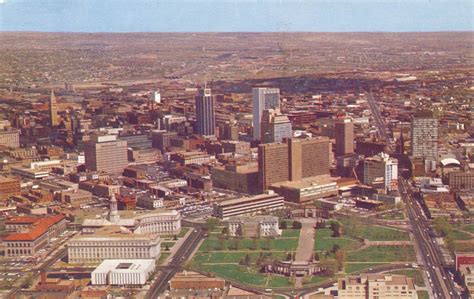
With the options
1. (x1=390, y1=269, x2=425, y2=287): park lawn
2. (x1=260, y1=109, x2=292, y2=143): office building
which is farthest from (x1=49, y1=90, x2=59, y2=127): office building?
(x1=390, y1=269, x2=425, y2=287): park lawn

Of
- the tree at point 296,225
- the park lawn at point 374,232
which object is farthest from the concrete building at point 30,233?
the park lawn at point 374,232

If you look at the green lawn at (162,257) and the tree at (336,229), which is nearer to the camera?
the green lawn at (162,257)

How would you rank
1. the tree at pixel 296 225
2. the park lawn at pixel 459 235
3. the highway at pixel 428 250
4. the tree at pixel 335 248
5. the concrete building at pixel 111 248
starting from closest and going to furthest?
the highway at pixel 428 250 → the tree at pixel 335 248 → the concrete building at pixel 111 248 → the park lawn at pixel 459 235 → the tree at pixel 296 225

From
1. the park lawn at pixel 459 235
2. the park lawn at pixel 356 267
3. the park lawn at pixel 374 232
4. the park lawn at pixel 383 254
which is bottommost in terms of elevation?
the park lawn at pixel 356 267

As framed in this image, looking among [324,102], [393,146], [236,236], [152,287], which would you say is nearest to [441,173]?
[393,146]

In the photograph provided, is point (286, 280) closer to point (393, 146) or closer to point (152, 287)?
point (152, 287)

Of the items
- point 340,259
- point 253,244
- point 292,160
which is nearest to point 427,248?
point 340,259

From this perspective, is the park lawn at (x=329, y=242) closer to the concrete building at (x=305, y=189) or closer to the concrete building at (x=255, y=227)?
the concrete building at (x=255, y=227)
